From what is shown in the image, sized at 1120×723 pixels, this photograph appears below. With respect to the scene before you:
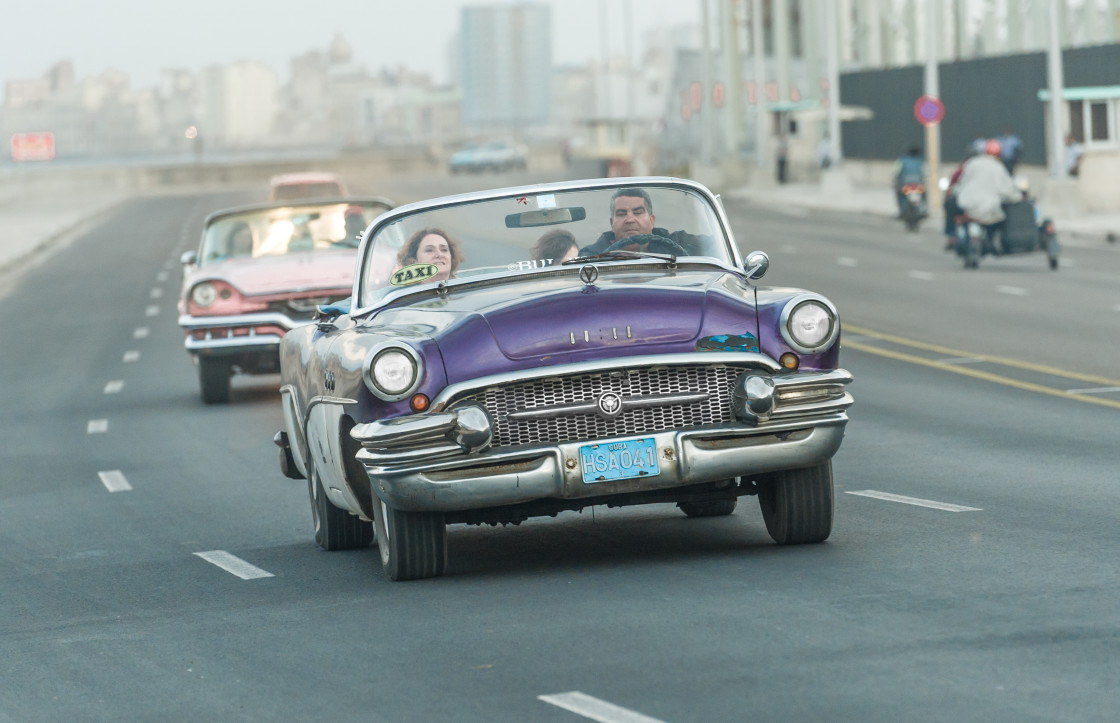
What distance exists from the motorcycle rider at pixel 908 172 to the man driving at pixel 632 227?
32053 mm

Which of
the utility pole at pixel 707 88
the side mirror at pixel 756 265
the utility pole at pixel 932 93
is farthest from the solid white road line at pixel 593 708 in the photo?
the utility pole at pixel 707 88

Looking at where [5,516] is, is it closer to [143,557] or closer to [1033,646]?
[143,557]

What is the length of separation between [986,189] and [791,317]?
21.0m

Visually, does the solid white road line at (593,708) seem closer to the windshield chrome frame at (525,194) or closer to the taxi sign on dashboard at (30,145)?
the windshield chrome frame at (525,194)

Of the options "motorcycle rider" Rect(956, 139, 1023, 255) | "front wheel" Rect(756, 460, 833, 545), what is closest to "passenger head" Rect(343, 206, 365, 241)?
"front wheel" Rect(756, 460, 833, 545)

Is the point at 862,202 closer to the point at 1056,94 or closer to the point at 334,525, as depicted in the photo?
the point at 1056,94

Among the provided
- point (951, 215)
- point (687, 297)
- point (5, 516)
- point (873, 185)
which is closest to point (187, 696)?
point (687, 297)

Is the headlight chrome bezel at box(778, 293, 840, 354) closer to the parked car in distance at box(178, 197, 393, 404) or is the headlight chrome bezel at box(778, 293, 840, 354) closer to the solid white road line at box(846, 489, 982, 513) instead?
the solid white road line at box(846, 489, 982, 513)

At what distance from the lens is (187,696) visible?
6.41 m

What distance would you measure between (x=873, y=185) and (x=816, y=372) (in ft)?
196

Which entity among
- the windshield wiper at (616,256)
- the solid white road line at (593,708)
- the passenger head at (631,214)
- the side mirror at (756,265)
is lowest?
the solid white road line at (593,708)

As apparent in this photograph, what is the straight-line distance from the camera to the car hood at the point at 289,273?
17000mm

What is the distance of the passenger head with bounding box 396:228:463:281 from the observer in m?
8.88

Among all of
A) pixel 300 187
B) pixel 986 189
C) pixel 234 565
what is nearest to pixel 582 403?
pixel 234 565
